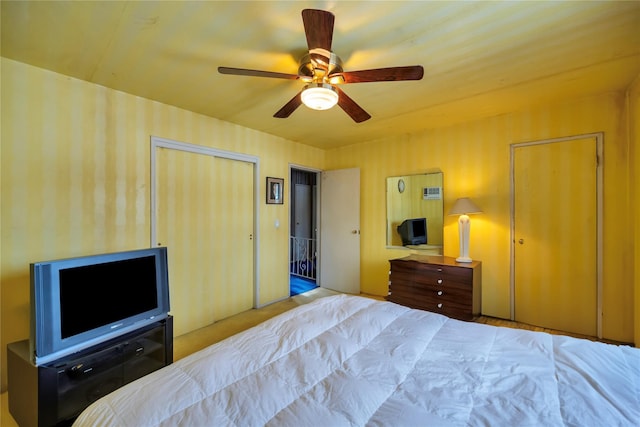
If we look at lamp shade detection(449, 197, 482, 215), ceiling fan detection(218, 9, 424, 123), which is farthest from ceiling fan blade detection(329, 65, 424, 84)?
lamp shade detection(449, 197, 482, 215)

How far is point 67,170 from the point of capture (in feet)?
7.29

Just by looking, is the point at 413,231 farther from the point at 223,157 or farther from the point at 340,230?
the point at 223,157

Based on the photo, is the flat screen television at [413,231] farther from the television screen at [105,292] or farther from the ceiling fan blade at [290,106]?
the television screen at [105,292]

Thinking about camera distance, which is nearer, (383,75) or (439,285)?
(383,75)

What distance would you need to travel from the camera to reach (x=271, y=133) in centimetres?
381

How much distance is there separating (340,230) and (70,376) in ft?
11.3

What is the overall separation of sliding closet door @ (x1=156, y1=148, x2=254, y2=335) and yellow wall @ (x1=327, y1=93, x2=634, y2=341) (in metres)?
1.77

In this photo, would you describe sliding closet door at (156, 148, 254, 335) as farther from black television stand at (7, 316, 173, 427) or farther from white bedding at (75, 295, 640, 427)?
white bedding at (75, 295, 640, 427)

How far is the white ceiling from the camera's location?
1535 millimetres

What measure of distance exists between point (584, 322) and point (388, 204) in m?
2.41

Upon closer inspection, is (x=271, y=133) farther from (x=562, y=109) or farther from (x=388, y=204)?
(x=562, y=109)

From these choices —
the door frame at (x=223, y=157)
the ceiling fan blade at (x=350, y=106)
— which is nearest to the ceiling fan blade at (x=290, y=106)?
the ceiling fan blade at (x=350, y=106)

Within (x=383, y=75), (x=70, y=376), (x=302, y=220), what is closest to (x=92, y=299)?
(x=70, y=376)

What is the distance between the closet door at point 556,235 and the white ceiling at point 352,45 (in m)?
0.61
